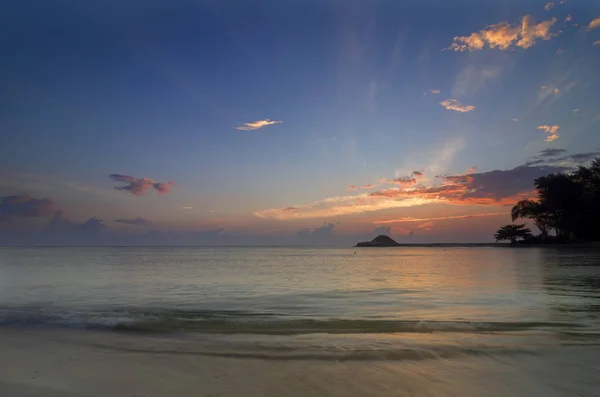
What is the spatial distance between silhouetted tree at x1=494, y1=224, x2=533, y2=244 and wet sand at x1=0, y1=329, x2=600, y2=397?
14296cm

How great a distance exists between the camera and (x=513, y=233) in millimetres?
133375

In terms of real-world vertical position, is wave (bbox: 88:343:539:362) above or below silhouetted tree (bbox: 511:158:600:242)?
below

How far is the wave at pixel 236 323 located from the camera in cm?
1023

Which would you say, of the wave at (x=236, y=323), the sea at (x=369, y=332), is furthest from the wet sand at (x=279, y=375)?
the wave at (x=236, y=323)

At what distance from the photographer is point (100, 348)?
8398mm

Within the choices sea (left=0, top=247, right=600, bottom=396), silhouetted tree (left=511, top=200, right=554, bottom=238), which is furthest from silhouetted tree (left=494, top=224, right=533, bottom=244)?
sea (left=0, top=247, right=600, bottom=396)

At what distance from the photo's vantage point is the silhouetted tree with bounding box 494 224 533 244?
131000 mm

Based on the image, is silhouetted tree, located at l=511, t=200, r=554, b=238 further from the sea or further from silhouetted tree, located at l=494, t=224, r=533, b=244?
the sea

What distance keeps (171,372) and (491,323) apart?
900 cm

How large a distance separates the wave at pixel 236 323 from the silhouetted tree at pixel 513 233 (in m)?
139

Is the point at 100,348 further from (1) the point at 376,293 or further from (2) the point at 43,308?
(1) the point at 376,293

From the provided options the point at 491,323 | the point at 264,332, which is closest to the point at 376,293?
the point at 491,323

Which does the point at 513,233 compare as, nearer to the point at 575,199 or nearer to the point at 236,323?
the point at 575,199

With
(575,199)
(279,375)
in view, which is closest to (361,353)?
(279,375)
